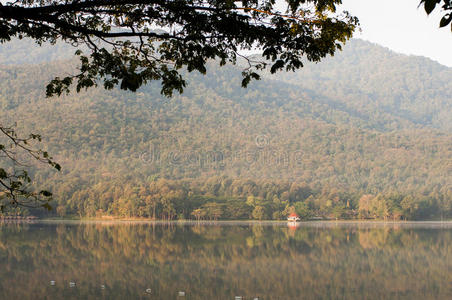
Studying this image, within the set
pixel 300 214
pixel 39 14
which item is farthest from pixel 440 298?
pixel 300 214

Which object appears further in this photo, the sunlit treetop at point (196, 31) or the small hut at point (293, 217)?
the small hut at point (293, 217)

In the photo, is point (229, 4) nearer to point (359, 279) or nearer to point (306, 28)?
point (306, 28)

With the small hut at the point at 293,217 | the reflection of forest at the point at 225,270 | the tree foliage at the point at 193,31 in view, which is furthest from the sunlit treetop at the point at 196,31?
the small hut at the point at 293,217

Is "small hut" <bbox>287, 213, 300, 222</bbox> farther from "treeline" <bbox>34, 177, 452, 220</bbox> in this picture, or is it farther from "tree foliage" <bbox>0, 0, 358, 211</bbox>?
"tree foliage" <bbox>0, 0, 358, 211</bbox>

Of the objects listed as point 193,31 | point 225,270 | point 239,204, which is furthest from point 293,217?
point 193,31

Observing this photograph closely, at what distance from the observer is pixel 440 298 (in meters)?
24.4

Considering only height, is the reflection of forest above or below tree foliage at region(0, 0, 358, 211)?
below

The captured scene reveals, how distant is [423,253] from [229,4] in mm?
38671

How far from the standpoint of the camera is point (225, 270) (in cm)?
3278

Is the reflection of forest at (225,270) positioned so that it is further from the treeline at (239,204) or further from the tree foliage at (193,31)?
the treeline at (239,204)

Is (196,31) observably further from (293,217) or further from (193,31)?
(293,217)

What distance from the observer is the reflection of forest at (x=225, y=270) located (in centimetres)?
2559

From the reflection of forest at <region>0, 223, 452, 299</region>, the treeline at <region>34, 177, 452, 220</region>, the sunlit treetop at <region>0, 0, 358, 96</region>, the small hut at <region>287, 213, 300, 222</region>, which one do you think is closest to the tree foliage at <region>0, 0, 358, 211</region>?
the sunlit treetop at <region>0, 0, 358, 96</region>

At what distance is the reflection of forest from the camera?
2559cm
